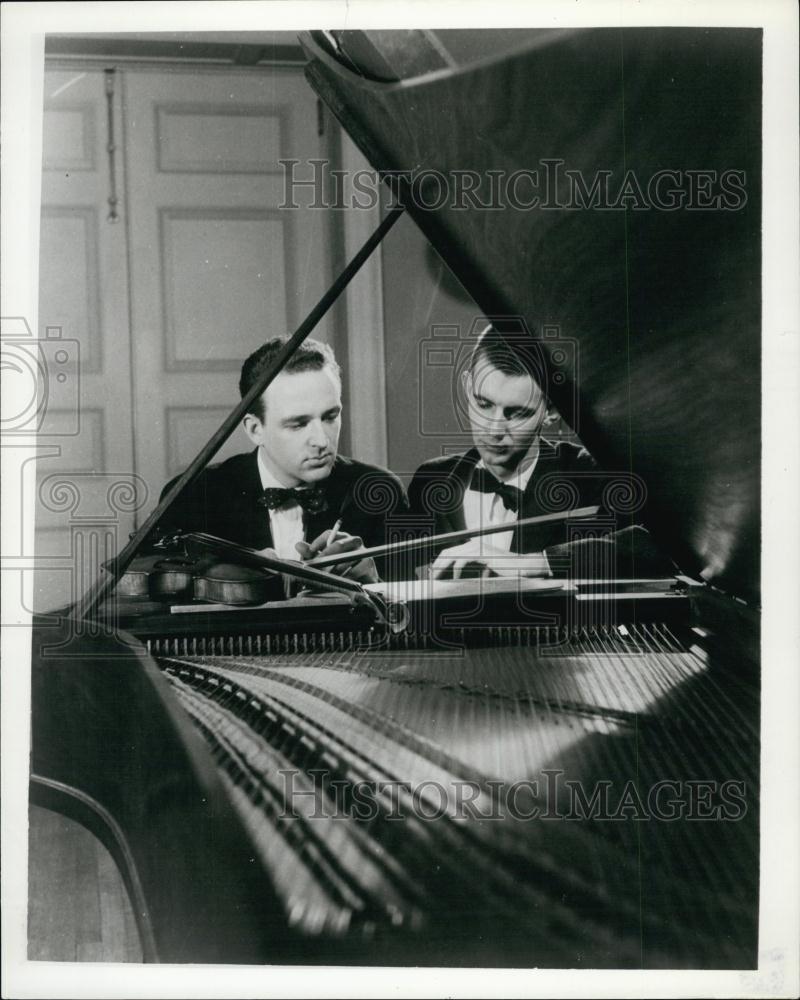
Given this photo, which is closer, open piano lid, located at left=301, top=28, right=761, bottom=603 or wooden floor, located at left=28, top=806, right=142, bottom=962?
open piano lid, located at left=301, top=28, right=761, bottom=603

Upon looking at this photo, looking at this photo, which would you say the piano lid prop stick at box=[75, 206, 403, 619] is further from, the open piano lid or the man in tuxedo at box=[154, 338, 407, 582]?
the open piano lid

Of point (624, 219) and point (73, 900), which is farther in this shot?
point (73, 900)

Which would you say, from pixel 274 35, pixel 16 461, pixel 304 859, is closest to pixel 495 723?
pixel 304 859

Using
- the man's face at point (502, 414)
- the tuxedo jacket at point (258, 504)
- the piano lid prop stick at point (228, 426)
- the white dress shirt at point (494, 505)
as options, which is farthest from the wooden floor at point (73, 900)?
the man's face at point (502, 414)

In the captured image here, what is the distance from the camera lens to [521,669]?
1.63 metres

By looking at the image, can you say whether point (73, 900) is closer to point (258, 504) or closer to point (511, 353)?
point (258, 504)

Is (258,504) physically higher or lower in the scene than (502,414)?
lower

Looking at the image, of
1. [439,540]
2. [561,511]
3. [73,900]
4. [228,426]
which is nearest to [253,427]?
[228,426]

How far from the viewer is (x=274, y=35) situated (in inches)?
66.7

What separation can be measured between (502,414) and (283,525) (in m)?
0.48

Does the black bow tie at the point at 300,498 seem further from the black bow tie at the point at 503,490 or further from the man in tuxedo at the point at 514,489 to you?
the black bow tie at the point at 503,490

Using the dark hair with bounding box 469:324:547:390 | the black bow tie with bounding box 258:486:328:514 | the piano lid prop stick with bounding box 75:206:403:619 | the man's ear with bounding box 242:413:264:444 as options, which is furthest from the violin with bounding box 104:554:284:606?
the dark hair with bounding box 469:324:547:390

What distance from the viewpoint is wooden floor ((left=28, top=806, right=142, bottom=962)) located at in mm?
1637

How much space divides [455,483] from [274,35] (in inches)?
36.7
